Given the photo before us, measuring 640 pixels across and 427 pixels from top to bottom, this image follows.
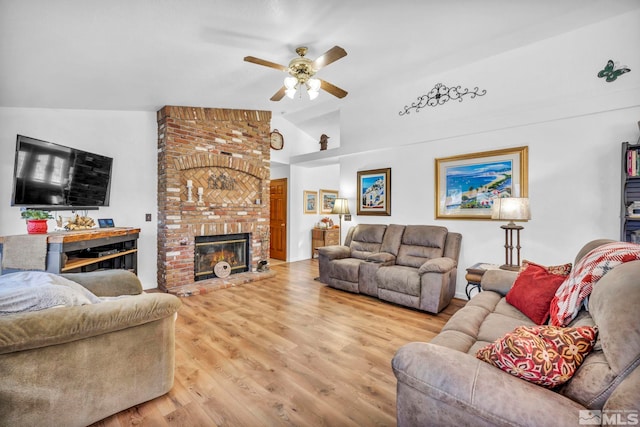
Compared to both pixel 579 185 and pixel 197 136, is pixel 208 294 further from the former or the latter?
pixel 579 185

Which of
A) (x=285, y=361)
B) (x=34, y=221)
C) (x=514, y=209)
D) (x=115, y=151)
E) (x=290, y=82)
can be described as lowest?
(x=285, y=361)

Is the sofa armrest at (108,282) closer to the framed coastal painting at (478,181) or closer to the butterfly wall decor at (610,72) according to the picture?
the framed coastal painting at (478,181)

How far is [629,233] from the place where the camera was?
2.56 meters

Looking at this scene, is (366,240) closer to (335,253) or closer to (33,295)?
(335,253)

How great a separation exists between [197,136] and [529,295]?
15.0ft

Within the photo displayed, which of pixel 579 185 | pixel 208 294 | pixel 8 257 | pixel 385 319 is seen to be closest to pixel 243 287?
pixel 208 294

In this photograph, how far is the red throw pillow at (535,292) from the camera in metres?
1.78

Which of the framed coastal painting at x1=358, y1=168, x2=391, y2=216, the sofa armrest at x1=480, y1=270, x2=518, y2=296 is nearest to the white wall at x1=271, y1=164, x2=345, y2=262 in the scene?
the framed coastal painting at x1=358, y1=168, x2=391, y2=216

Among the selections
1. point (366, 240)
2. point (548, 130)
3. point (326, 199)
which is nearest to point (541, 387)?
point (548, 130)

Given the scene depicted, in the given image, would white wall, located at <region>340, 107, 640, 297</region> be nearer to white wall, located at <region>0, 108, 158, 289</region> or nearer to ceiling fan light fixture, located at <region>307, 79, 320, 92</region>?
A: ceiling fan light fixture, located at <region>307, 79, 320, 92</region>

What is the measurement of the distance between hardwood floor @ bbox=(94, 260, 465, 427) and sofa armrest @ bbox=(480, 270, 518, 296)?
716 millimetres

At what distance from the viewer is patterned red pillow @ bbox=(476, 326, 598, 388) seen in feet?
3.21

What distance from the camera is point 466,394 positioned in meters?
0.99

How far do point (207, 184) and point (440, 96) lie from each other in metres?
3.83
